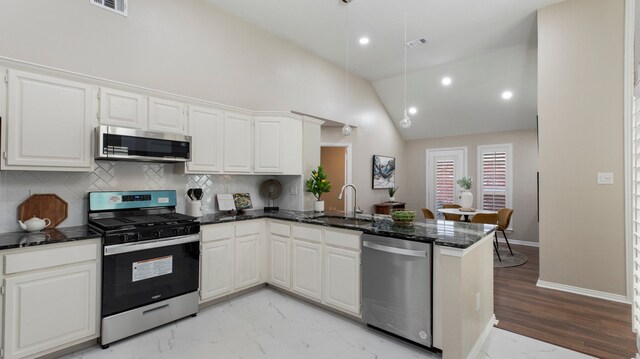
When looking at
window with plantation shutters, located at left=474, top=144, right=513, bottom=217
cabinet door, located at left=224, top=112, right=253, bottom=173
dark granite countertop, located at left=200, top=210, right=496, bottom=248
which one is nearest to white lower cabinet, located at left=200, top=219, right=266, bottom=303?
dark granite countertop, located at left=200, top=210, right=496, bottom=248

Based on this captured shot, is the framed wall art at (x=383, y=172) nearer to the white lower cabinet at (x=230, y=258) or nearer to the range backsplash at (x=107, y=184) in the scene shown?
the range backsplash at (x=107, y=184)

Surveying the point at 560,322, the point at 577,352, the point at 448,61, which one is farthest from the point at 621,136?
the point at 448,61

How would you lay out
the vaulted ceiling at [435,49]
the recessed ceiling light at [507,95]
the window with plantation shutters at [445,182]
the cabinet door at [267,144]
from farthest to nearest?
1. the window with plantation shutters at [445,182]
2. the recessed ceiling light at [507,95]
3. the cabinet door at [267,144]
4. the vaulted ceiling at [435,49]

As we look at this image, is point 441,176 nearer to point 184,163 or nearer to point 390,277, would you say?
point 390,277

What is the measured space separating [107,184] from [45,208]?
493 millimetres

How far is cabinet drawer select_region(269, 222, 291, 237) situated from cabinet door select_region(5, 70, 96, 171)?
184cm

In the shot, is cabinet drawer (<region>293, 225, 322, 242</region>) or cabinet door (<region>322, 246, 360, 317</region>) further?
cabinet drawer (<region>293, 225, 322, 242</region>)

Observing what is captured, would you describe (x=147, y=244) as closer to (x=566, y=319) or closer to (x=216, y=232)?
(x=216, y=232)

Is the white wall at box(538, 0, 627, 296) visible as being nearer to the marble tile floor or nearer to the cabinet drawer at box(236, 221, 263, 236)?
the marble tile floor

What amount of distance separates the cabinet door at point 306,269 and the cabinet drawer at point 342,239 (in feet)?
0.52

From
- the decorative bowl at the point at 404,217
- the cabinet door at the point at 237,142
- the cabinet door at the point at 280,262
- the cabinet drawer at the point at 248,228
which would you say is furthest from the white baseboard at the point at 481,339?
the cabinet door at the point at 237,142

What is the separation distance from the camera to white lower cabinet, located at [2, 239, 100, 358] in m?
2.03

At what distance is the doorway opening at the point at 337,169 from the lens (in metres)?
6.04

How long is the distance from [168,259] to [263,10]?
121 inches
